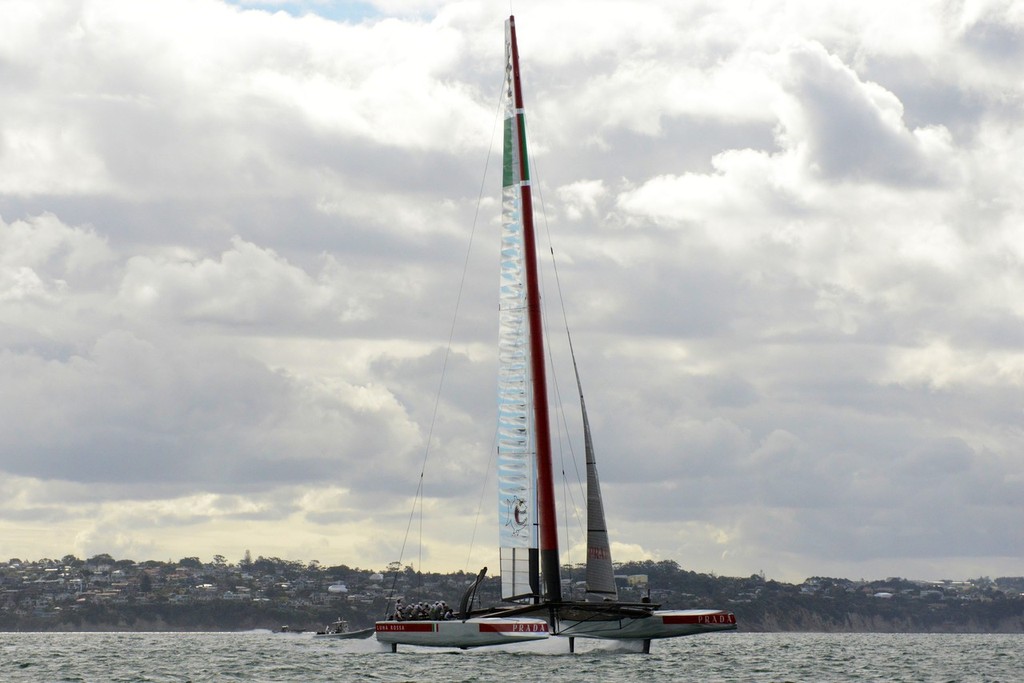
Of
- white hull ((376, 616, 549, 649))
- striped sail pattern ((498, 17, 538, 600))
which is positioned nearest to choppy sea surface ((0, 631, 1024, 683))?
white hull ((376, 616, 549, 649))

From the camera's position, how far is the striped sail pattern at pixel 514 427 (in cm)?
5450

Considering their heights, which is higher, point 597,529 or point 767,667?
point 597,529

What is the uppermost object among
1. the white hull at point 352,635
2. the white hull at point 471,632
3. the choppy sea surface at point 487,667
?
the white hull at point 352,635

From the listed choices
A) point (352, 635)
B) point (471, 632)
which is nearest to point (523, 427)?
point (471, 632)

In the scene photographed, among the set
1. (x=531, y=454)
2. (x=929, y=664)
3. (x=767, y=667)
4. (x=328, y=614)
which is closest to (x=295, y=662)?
(x=531, y=454)

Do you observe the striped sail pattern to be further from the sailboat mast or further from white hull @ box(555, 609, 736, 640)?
white hull @ box(555, 609, 736, 640)

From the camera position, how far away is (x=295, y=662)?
64062mm

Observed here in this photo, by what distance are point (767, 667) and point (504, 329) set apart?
20766mm

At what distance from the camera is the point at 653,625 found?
5175 cm

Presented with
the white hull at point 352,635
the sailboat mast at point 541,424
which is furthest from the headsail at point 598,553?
the white hull at point 352,635

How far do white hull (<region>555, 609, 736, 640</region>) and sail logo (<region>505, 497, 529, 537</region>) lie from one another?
3.89 meters

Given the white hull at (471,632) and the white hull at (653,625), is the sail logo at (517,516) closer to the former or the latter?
the white hull at (471,632)

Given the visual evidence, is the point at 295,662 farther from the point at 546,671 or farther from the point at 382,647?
the point at 546,671

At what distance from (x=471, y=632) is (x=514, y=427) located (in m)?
8.53
